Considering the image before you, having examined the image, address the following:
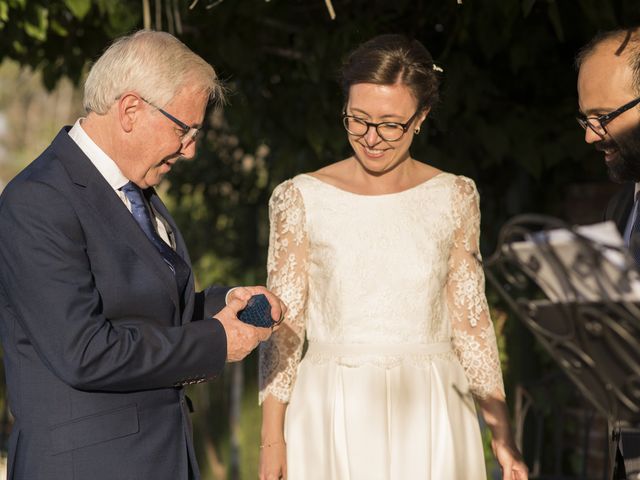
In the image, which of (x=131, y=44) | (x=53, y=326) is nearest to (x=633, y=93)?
(x=131, y=44)

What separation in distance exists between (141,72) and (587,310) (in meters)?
1.40

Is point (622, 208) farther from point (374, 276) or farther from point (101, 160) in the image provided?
point (101, 160)

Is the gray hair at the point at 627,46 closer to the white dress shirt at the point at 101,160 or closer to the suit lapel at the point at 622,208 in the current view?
the suit lapel at the point at 622,208

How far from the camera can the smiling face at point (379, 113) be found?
3.46 m

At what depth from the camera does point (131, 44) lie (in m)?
2.73

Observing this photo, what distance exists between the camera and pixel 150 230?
283 centimetres

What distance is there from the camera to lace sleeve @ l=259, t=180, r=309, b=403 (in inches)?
138

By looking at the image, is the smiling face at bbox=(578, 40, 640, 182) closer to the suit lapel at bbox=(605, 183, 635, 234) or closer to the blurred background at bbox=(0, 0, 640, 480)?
the suit lapel at bbox=(605, 183, 635, 234)

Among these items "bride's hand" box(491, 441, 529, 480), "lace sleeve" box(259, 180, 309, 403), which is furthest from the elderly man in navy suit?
"bride's hand" box(491, 441, 529, 480)

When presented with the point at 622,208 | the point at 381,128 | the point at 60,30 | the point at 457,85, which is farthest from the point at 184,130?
the point at 60,30

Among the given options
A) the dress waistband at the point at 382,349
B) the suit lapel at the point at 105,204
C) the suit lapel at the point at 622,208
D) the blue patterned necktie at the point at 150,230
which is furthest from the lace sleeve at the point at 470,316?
the suit lapel at the point at 105,204

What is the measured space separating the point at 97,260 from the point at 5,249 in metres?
0.22

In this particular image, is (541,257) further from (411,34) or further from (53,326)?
(411,34)

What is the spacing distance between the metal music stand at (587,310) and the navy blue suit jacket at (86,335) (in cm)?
102
